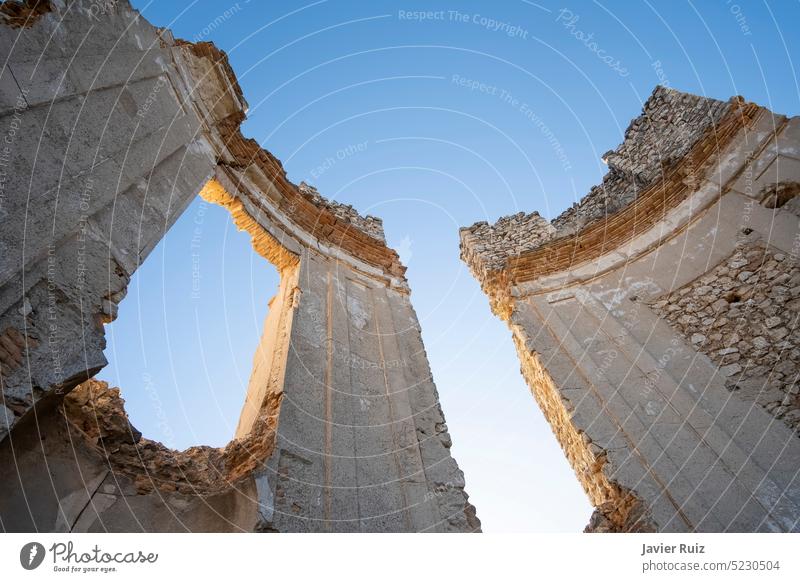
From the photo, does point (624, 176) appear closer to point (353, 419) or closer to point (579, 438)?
point (579, 438)

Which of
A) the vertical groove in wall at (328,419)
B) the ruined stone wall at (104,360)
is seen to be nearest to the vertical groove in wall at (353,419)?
the ruined stone wall at (104,360)

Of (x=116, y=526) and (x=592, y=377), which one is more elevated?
(x=592, y=377)

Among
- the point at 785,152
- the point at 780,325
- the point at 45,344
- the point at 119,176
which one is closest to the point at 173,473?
the point at 45,344

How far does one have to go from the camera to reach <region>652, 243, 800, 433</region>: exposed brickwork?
6223 mm

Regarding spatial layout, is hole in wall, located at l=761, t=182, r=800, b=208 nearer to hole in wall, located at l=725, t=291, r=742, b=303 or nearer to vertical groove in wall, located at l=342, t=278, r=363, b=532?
hole in wall, located at l=725, t=291, r=742, b=303

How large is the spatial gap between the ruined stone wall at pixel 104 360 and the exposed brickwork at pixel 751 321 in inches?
167

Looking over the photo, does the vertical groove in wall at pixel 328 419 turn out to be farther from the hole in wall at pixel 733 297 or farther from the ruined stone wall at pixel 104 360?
the hole in wall at pixel 733 297

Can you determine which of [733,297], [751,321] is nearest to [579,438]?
[751,321]

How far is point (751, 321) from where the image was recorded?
6898 mm

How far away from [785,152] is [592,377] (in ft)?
15.7

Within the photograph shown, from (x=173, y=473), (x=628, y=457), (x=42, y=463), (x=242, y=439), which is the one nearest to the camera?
(x=42, y=463)

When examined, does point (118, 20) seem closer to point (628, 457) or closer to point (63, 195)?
point (63, 195)

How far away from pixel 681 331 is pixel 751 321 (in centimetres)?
93
